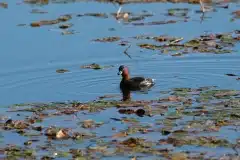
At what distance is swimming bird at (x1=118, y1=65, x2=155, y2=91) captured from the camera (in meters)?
18.8

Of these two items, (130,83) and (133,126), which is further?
(130,83)

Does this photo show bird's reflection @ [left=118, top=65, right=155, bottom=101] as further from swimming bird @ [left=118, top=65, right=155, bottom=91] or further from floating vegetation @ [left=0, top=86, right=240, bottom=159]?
floating vegetation @ [left=0, top=86, right=240, bottom=159]

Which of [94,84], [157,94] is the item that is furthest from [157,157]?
[94,84]

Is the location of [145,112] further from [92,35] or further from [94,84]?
[92,35]

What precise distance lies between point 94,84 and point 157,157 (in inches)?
235

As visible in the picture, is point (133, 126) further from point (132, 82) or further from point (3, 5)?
point (3, 5)

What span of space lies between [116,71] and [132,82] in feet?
3.57

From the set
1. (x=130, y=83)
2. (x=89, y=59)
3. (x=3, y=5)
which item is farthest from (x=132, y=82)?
(x=3, y=5)

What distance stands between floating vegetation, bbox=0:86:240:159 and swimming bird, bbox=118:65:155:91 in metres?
1.01

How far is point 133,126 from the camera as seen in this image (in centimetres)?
1510

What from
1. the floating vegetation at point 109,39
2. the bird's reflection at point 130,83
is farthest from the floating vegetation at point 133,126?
the floating vegetation at point 109,39

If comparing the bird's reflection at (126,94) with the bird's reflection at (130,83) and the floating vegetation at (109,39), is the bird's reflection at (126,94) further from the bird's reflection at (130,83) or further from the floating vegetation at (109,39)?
the floating vegetation at (109,39)

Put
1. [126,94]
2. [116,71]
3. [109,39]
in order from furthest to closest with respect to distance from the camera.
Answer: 1. [109,39]
2. [116,71]
3. [126,94]

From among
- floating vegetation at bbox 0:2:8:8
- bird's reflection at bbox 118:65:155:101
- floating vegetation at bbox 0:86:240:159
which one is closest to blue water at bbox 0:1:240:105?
bird's reflection at bbox 118:65:155:101
